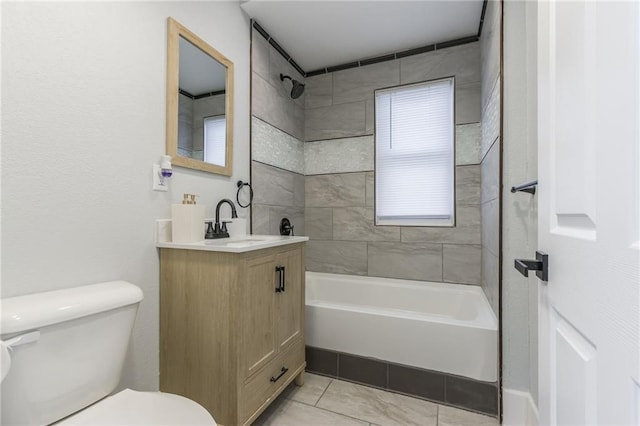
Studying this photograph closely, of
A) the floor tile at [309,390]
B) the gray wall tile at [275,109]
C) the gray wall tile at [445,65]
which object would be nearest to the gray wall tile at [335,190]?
the gray wall tile at [275,109]

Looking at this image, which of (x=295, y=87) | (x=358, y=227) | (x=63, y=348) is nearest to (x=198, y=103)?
(x=295, y=87)

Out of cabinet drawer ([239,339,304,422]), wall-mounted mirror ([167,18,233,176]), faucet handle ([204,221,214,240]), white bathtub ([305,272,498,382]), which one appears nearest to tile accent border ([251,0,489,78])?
wall-mounted mirror ([167,18,233,176])

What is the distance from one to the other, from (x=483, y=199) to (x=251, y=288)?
5.98 ft

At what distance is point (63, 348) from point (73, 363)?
67 mm

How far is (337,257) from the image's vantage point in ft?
9.08

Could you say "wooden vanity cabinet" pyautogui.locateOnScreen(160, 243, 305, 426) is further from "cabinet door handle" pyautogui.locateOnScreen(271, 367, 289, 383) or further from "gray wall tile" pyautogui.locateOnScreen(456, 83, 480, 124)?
"gray wall tile" pyautogui.locateOnScreen(456, 83, 480, 124)

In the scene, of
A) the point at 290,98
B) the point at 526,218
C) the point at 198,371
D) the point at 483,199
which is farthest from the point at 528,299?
the point at 290,98

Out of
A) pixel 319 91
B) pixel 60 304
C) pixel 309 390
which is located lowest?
pixel 309 390

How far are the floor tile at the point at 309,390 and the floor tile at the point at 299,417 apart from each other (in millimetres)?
56

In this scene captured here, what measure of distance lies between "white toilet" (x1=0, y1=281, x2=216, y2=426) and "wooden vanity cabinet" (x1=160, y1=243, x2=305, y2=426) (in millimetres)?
261

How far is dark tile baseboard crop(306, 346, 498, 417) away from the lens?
1.56 m

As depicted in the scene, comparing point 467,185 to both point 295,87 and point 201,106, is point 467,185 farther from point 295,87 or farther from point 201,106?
point 201,106

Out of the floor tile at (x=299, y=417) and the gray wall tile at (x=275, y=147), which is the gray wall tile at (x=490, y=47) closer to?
the gray wall tile at (x=275, y=147)

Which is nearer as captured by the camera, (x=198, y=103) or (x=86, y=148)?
(x=86, y=148)
